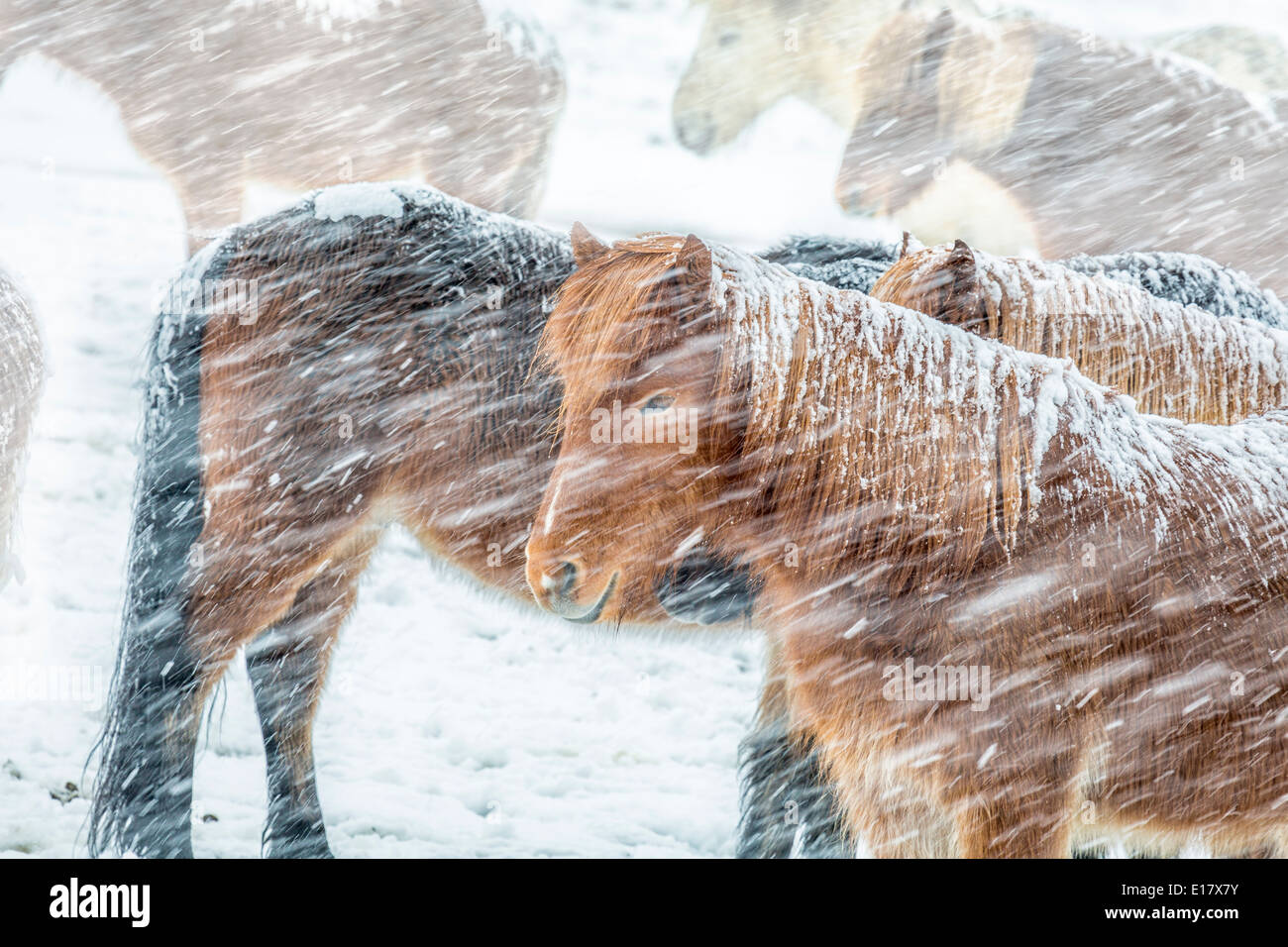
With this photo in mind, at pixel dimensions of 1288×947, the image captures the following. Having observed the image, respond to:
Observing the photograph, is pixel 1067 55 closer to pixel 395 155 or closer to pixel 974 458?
pixel 974 458

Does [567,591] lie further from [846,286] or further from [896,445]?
[846,286]

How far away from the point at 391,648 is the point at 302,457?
0.29 m

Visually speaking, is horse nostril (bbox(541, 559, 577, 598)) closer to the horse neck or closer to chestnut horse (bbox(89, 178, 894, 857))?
the horse neck

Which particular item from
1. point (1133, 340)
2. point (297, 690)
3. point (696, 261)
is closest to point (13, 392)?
point (297, 690)

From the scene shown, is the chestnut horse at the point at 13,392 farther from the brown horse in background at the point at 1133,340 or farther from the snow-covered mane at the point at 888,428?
the brown horse in background at the point at 1133,340

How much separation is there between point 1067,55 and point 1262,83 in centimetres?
31

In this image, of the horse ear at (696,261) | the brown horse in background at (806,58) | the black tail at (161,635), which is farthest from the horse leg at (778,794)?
the brown horse in background at (806,58)

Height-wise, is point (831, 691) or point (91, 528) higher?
point (831, 691)

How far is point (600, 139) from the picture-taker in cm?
145

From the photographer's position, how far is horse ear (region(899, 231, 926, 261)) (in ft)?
4.37

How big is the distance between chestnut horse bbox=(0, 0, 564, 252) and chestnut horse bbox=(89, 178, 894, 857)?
0.40ft

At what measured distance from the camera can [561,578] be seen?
931 mm

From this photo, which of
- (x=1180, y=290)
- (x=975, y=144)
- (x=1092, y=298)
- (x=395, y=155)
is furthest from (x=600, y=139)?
(x=1180, y=290)
